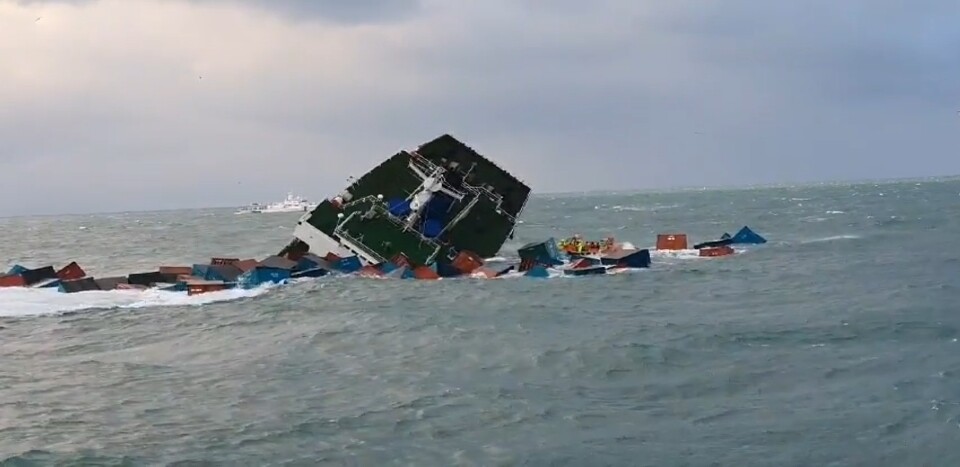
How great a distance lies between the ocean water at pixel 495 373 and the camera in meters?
16.8

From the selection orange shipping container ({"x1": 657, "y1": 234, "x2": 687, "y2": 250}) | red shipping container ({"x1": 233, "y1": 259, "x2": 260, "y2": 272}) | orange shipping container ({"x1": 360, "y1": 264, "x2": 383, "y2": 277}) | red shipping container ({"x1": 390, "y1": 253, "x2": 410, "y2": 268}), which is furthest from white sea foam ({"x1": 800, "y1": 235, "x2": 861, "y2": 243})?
red shipping container ({"x1": 233, "y1": 259, "x2": 260, "y2": 272})

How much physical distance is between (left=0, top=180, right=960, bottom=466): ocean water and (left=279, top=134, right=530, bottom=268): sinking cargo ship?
5.85m

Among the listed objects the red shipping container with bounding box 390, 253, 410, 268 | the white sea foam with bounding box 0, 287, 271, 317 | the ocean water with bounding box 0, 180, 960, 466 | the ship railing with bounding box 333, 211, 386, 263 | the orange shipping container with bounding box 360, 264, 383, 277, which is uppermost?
the ship railing with bounding box 333, 211, 386, 263

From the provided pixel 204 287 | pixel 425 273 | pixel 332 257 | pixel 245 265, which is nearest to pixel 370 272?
pixel 425 273

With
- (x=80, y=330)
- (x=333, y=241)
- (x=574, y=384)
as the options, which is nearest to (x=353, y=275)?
(x=333, y=241)

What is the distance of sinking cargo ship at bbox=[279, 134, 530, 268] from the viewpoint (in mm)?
48750

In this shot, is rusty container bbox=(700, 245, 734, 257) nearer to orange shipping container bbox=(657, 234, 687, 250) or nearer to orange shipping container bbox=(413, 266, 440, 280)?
orange shipping container bbox=(657, 234, 687, 250)

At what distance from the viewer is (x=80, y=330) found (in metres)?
32.8

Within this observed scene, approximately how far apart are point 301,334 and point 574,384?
1128 centimetres

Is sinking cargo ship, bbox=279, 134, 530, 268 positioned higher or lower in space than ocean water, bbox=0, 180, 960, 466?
higher

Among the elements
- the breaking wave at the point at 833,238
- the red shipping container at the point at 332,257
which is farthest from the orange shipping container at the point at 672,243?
the red shipping container at the point at 332,257

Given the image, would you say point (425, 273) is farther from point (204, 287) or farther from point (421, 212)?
point (204, 287)

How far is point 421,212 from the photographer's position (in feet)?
165

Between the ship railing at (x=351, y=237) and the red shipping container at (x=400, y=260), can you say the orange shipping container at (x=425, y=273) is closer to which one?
the red shipping container at (x=400, y=260)
